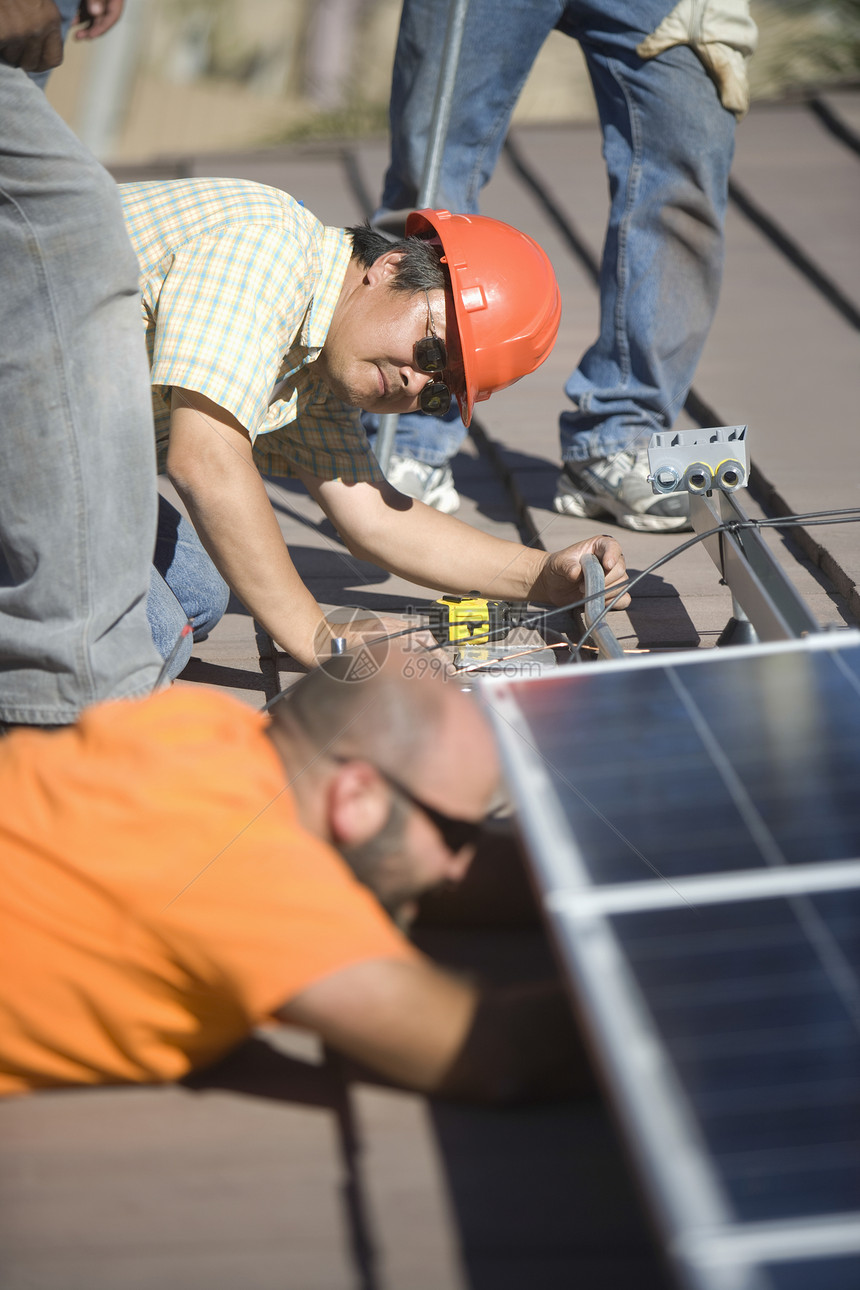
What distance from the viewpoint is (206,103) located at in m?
13.7

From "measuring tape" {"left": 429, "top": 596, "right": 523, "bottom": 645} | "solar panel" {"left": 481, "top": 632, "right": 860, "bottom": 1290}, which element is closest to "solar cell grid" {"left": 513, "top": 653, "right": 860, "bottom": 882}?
"solar panel" {"left": 481, "top": 632, "right": 860, "bottom": 1290}

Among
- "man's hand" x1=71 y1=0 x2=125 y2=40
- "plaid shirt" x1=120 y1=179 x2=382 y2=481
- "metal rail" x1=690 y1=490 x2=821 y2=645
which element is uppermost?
"man's hand" x1=71 y1=0 x2=125 y2=40

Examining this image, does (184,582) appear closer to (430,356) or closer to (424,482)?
(430,356)

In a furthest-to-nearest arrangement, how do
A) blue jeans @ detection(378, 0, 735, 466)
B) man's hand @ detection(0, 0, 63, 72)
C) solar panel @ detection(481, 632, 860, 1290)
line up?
blue jeans @ detection(378, 0, 735, 466) < man's hand @ detection(0, 0, 63, 72) < solar panel @ detection(481, 632, 860, 1290)

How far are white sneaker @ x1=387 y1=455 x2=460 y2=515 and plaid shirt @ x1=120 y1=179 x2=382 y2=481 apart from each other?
0.72 metres

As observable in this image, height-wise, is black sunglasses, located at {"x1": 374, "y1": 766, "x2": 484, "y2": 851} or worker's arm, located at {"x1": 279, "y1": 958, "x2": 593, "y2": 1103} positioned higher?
black sunglasses, located at {"x1": 374, "y1": 766, "x2": 484, "y2": 851}

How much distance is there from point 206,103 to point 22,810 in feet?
46.2

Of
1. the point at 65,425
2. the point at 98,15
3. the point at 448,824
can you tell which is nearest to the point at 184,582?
the point at 65,425

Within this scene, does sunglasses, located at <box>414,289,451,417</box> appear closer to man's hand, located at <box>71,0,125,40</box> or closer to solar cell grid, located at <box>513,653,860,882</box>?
solar cell grid, located at <box>513,653,860,882</box>

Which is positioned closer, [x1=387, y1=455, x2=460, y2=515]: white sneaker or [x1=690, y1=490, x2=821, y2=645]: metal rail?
[x1=690, y1=490, x2=821, y2=645]: metal rail

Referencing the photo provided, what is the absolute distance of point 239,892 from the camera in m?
1.32

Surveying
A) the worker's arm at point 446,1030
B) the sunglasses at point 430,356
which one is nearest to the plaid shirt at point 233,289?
the sunglasses at point 430,356

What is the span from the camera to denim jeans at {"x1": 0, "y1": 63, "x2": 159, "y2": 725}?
6.16 feet

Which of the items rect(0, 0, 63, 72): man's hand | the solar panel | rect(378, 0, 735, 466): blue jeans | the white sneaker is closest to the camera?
the solar panel
